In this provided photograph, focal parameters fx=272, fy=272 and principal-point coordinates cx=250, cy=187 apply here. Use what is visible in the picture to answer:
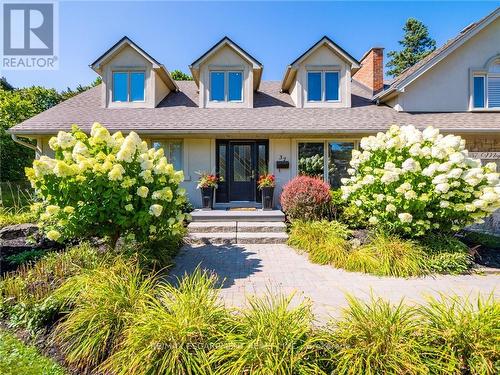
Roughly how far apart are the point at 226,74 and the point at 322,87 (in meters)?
3.87

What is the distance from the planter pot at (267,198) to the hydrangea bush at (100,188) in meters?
4.37

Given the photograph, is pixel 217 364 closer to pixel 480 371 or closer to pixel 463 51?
pixel 480 371

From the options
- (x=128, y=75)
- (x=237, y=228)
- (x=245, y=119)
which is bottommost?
(x=237, y=228)

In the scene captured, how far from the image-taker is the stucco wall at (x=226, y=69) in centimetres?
1056

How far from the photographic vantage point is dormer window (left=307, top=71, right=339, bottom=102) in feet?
35.7

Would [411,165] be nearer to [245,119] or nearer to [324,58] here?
[245,119]

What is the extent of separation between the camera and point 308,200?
7.34 metres

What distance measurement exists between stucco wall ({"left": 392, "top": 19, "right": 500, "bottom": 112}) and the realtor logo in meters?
11.7

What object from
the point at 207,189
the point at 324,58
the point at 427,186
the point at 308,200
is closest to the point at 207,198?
the point at 207,189

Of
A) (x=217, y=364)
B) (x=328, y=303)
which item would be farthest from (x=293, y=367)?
(x=328, y=303)

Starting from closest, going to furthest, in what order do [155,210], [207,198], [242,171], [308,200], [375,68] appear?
[155,210] < [308,200] < [207,198] < [242,171] < [375,68]

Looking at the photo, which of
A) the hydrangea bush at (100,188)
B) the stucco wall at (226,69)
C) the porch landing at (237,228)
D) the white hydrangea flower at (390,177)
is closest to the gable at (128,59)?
the stucco wall at (226,69)

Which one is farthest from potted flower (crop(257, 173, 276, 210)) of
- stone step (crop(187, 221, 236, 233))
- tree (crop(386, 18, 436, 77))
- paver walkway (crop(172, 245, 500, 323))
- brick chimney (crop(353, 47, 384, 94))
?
tree (crop(386, 18, 436, 77))

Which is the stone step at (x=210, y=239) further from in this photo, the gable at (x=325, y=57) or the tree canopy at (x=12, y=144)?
the tree canopy at (x=12, y=144)
